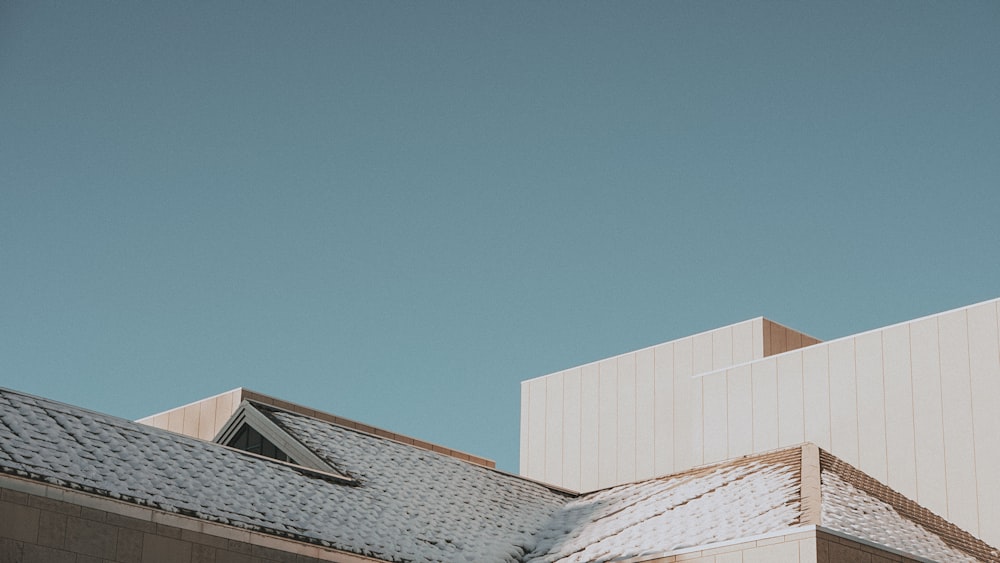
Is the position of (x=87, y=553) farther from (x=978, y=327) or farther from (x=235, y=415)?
(x=978, y=327)

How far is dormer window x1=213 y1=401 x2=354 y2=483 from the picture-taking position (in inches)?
1097

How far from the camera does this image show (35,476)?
19375 mm

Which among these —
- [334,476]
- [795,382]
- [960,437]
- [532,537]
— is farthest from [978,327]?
[334,476]

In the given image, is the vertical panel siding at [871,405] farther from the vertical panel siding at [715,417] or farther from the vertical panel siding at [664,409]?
the vertical panel siding at [664,409]

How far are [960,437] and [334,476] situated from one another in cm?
1537

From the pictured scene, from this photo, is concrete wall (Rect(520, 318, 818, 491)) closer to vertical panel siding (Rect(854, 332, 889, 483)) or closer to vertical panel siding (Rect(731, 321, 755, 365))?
vertical panel siding (Rect(731, 321, 755, 365))

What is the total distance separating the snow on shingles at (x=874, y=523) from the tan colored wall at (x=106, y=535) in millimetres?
9810

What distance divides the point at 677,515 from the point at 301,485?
763 centimetres

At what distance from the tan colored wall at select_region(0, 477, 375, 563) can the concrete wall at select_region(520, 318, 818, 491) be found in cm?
1883

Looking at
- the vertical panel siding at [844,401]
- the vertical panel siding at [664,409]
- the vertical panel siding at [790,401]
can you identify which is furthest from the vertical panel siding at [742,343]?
the vertical panel siding at [844,401]

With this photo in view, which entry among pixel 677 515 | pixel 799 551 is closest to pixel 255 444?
pixel 677 515

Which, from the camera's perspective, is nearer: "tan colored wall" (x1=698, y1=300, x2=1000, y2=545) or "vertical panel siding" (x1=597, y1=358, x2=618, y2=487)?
"tan colored wall" (x1=698, y1=300, x2=1000, y2=545)

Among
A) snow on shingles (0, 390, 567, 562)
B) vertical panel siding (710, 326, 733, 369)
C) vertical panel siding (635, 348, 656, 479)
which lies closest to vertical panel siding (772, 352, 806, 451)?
vertical panel siding (710, 326, 733, 369)

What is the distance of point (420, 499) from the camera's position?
27.8 m
